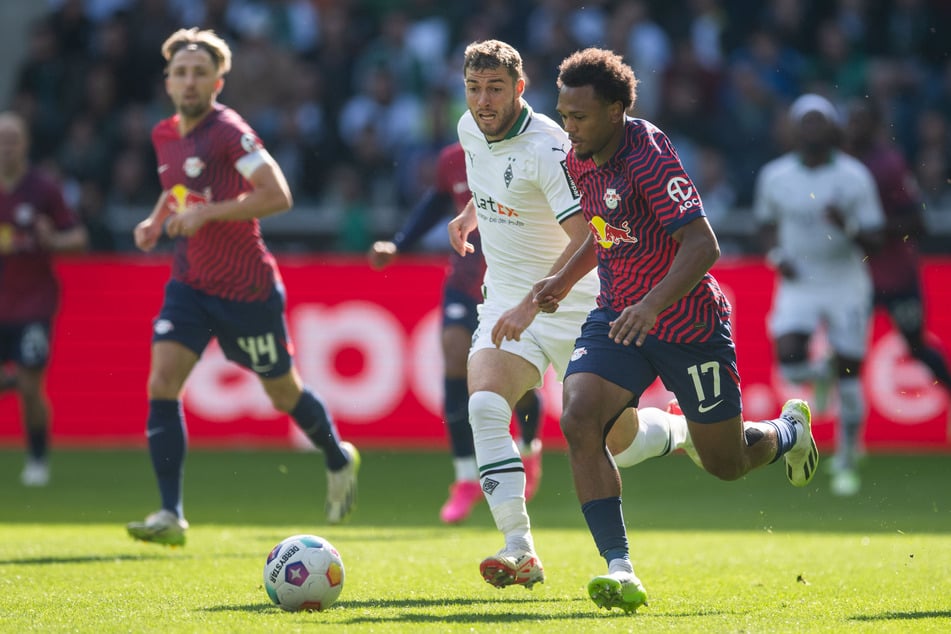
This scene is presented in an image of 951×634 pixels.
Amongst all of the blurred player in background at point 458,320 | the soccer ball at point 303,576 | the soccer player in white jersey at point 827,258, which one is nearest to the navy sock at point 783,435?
the soccer ball at point 303,576

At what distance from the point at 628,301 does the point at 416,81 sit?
435 inches

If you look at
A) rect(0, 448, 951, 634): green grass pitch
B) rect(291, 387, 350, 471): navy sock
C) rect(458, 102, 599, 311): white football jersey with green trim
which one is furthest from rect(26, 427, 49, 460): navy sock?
rect(458, 102, 599, 311): white football jersey with green trim

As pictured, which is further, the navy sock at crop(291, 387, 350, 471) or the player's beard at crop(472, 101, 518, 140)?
the navy sock at crop(291, 387, 350, 471)

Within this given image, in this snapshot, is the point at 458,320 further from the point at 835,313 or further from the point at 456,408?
the point at 835,313

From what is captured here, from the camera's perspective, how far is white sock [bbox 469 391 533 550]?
6652 millimetres

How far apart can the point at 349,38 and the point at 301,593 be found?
1226 cm

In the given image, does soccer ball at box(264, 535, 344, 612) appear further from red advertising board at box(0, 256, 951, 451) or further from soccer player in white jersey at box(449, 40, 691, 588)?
red advertising board at box(0, 256, 951, 451)

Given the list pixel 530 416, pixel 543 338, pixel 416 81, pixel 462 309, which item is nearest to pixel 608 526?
pixel 543 338

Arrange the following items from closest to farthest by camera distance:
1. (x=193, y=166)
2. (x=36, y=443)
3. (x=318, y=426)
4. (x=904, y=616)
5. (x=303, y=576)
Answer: (x=904, y=616), (x=303, y=576), (x=193, y=166), (x=318, y=426), (x=36, y=443)

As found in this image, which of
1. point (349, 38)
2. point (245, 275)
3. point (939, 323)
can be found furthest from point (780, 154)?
point (245, 275)

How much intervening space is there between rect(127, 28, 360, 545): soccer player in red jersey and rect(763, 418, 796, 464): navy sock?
2.90m

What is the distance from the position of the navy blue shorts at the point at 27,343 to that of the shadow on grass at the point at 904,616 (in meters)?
8.17

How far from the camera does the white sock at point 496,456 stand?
21.8ft

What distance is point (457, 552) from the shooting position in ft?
26.6
